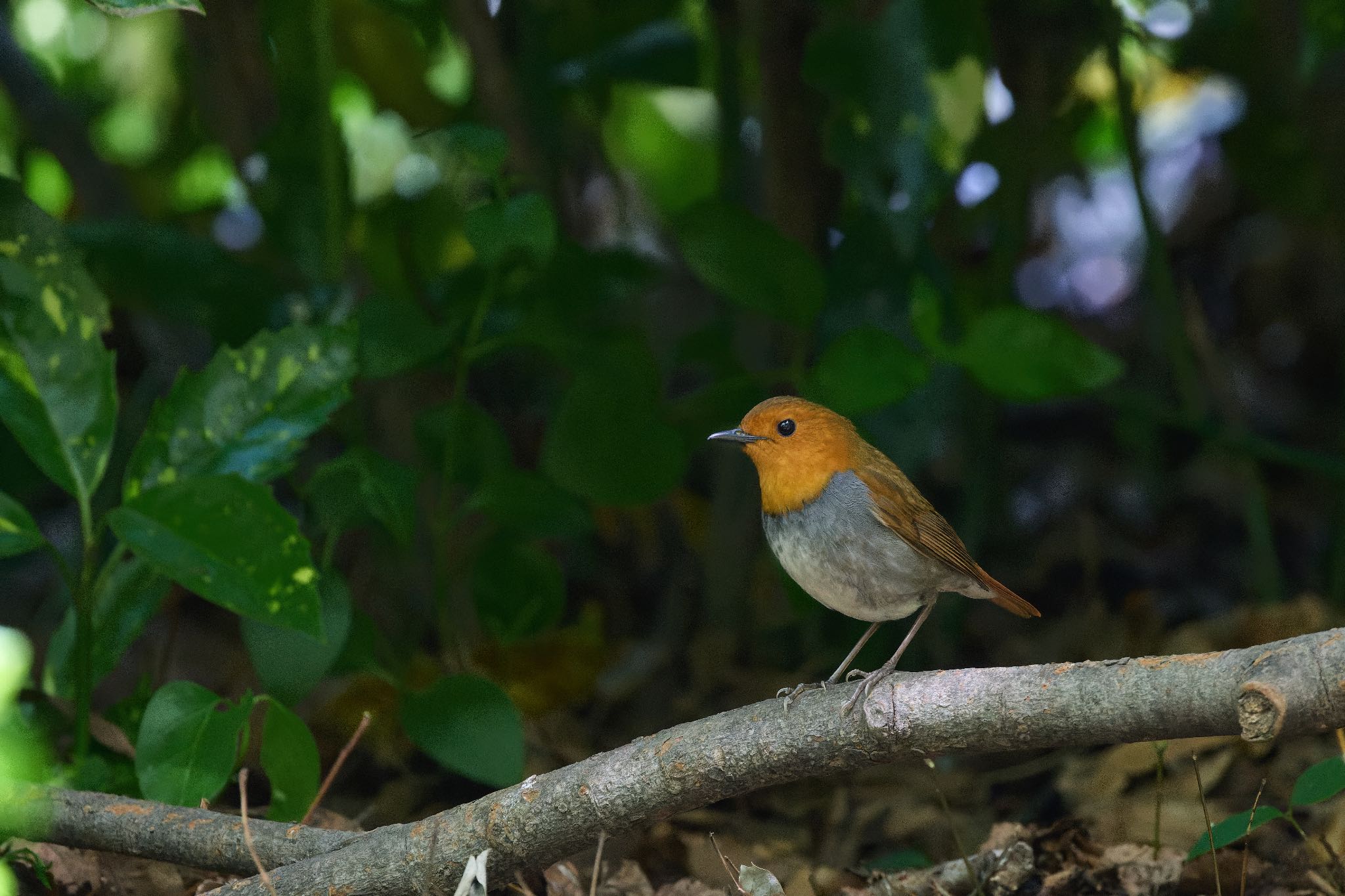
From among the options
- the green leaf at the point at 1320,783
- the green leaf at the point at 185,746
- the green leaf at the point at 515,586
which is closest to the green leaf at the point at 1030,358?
the green leaf at the point at 1320,783

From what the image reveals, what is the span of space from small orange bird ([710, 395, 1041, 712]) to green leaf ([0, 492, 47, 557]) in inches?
53.8

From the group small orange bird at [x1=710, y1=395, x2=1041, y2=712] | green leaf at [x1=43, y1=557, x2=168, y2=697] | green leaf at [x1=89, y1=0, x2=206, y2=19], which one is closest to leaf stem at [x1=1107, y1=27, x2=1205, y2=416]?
small orange bird at [x1=710, y1=395, x2=1041, y2=712]

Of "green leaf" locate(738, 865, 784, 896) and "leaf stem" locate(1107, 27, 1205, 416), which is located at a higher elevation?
"leaf stem" locate(1107, 27, 1205, 416)

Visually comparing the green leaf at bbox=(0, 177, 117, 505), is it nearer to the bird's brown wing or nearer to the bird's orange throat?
the bird's orange throat

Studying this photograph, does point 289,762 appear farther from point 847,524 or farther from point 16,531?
point 847,524

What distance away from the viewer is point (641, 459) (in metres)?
3.19

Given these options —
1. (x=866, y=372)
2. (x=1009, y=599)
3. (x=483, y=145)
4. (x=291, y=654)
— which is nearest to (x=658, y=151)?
(x=483, y=145)

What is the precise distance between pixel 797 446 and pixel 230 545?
116 centimetres

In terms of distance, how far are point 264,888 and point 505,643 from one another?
1.58 m

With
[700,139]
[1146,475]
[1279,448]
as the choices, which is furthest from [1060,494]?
[700,139]

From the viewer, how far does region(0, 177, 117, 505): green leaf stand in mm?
2521

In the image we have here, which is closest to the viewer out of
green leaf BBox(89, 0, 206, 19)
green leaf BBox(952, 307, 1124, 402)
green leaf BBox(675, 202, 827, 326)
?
green leaf BBox(89, 0, 206, 19)

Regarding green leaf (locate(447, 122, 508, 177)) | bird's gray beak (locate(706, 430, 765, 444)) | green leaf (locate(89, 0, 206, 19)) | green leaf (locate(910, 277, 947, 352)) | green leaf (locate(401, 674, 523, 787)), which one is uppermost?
green leaf (locate(89, 0, 206, 19))

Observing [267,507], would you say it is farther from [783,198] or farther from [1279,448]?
[1279,448]
